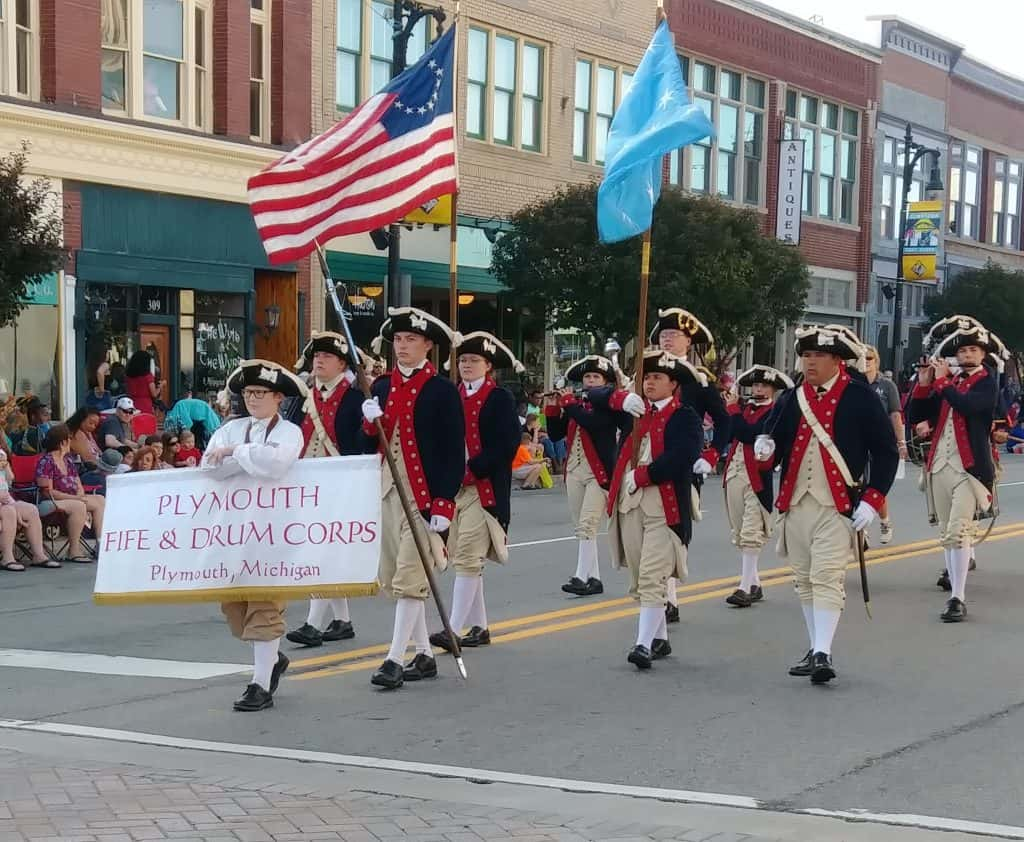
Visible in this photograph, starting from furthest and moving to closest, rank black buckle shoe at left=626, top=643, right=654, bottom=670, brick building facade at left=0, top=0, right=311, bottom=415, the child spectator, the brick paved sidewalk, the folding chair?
brick building facade at left=0, top=0, right=311, bottom=415, the child spectator, the folding chair, black buckle shoe at left=626, top=643, right=654, bottom=670, the brick paved sidewalk

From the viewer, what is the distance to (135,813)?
239 inches

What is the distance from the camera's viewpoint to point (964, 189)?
1978 inches

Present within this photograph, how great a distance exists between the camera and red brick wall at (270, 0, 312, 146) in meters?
26.3

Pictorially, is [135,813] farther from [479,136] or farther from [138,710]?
[479,136]

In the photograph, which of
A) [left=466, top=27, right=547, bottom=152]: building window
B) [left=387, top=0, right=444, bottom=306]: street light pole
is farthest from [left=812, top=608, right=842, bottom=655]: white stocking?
[left=466, top=27, right=547, bottom=152]: building window

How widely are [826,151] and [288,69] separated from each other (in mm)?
20595

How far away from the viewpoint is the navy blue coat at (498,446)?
9.72m

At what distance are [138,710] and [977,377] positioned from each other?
6.79m

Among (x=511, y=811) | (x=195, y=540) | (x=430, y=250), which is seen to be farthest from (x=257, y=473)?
(x=430, y=250)

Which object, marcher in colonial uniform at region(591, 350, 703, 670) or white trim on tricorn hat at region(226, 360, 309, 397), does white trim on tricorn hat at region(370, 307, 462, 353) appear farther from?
marcher in colonial uniform at region(591, 350, 703, 670)

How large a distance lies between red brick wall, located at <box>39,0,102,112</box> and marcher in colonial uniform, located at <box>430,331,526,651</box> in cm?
1463

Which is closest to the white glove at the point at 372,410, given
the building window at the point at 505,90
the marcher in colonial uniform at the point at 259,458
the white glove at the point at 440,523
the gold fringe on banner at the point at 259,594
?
the marcher in colonial uniform at the point at 259,458

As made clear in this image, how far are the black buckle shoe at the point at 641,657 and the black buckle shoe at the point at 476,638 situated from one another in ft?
3.71

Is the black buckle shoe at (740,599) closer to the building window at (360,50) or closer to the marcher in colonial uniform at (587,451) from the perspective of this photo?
the marcher in colonial uniform at (587,451)
